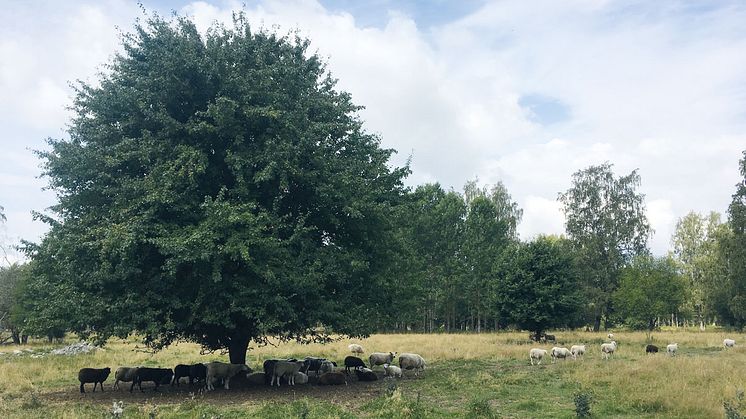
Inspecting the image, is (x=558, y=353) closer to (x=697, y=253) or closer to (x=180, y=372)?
(x=180, y=372)

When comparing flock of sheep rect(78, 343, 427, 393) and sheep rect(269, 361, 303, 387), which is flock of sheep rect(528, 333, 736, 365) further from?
sheep rect(269, 361, 303, 387)

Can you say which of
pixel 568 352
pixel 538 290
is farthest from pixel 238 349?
pixel 538 290

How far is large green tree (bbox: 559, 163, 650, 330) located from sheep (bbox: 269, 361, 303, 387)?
178ft

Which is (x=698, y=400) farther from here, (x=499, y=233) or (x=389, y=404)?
(x=499, y=233)

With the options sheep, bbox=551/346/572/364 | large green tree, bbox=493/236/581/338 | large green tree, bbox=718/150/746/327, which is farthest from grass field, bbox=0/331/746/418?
large green tree, bbox=718/150/746/327

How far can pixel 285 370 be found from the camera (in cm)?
2050

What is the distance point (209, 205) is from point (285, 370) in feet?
26.6

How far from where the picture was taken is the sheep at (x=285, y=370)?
20.4 meters

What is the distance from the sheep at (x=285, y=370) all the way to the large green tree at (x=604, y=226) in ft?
178

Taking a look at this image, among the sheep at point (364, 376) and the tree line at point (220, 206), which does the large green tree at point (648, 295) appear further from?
the sheep at point (364, 376)

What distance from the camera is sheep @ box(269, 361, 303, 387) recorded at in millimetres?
20375

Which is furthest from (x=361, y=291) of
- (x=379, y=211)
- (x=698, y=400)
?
(x=698, y=400)

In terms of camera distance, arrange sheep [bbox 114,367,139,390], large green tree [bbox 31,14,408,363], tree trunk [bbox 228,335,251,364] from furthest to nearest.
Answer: tree trunk [bbox 228,335,251,364] → sheep [bbox 114,367,139,390] → large green tree [bbox 31,14,408,363]

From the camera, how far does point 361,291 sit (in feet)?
65.9
